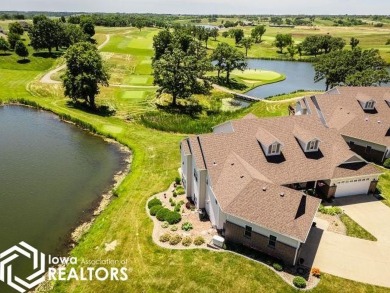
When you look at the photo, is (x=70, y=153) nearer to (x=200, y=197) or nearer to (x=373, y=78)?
(x=200, y=197)

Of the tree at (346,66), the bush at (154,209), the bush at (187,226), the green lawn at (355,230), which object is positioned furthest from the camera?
the tree at (346,66)

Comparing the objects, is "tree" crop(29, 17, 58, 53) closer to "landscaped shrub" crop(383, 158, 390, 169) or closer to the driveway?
"landscaped shrub" crop(383, 158, 390, 169)

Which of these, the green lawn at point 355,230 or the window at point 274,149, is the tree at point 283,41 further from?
the green lawn at point 355,230

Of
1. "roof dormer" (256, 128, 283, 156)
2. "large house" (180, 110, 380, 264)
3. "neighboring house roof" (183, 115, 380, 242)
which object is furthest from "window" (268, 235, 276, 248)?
"roof dormer" (256, 128, 283, 156)

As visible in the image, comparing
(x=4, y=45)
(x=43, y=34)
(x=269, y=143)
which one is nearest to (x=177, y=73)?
(x=269, y=143)

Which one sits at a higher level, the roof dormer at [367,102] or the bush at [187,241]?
the roof dormer at [367,102]

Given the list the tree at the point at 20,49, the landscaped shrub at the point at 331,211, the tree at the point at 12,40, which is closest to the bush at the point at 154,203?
the landscaped shrub at the point at 331,211

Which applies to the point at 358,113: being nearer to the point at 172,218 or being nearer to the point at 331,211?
the point at 331,211

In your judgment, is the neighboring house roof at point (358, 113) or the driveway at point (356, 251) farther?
the neighboring house roof at point (358, 113)
